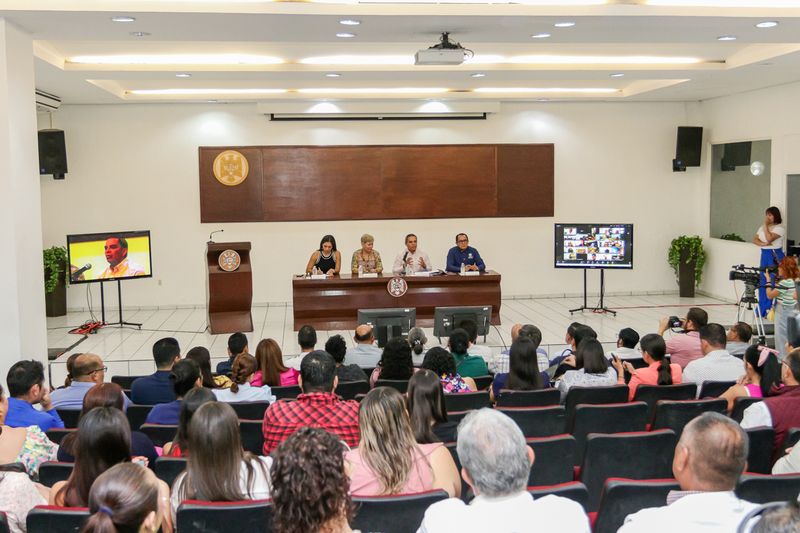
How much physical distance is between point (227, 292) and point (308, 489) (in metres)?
9.26

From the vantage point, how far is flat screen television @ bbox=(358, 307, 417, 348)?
10.0 metres

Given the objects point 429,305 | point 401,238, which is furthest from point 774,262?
point 401,238

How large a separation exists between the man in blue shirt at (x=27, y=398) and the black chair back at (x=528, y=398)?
2648mm

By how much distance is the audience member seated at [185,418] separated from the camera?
12.6 feet

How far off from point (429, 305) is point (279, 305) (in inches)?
134

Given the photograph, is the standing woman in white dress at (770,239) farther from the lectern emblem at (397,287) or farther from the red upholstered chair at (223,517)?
the red upholstered chair at (223,517)

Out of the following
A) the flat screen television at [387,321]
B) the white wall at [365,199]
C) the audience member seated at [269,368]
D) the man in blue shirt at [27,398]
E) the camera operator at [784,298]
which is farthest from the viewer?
the white wall at [365,199]

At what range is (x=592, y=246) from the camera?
13.3 metres

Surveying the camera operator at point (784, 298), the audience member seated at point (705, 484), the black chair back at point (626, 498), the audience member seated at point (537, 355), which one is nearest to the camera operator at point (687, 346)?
the audience member seated at point (537, 355)

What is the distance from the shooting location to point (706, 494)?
273 cm

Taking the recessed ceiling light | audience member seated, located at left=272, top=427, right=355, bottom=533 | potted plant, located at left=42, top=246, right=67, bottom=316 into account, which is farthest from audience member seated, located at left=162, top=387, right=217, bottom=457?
potted plant, located at left=42, top=246, right=67, bottom=316

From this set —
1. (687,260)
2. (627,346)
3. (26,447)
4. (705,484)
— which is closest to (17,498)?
(26,447)

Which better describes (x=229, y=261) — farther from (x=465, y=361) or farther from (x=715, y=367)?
(x=715, y=367)

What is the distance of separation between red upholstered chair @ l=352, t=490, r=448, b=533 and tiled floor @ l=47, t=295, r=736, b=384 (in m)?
6.30
